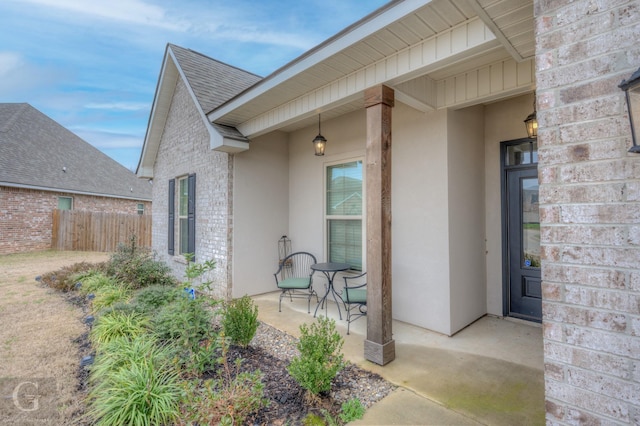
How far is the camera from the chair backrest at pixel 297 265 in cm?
582

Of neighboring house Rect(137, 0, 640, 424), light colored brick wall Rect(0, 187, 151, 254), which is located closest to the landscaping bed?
neighboring house Rect(137, 0, 640, 424)

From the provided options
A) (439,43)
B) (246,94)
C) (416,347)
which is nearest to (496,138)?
(439,43)

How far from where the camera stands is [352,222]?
5223mm

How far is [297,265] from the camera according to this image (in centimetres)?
604

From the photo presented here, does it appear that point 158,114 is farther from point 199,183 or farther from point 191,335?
point 191,335

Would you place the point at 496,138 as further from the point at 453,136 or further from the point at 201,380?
the point at 201,380

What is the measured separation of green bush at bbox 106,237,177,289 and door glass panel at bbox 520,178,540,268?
649 cm

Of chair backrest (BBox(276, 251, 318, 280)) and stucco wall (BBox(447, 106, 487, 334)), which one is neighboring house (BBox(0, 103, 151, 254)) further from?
stucco wall (BBox(447, 106, 487, 334))

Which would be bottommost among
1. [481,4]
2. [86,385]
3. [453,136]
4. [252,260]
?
[86,385]

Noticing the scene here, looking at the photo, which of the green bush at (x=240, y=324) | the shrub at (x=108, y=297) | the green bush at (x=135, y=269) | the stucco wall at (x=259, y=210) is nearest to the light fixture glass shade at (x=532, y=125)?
the green bush at (x=240, y=324)

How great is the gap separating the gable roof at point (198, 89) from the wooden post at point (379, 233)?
298 centimetres

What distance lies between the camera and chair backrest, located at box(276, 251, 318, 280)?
582 cm

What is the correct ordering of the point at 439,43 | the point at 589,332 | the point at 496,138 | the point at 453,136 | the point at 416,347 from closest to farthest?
the point at 589,332, the point at 439,43, the point at 416,347, the point at 453,136, the point at 496,138

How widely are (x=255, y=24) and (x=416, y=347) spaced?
959 centimetres
